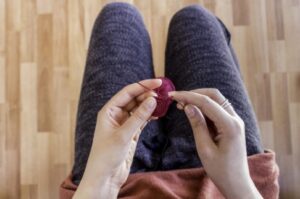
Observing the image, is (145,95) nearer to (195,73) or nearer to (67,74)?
(195,73)

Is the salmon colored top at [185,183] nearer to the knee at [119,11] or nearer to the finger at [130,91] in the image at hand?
the finger at [130,91]

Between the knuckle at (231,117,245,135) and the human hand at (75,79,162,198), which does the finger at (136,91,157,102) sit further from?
the knuckle at (231,117,245,135)

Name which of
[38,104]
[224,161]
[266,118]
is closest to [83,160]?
[224,161]

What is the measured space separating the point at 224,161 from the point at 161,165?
0.59 ft

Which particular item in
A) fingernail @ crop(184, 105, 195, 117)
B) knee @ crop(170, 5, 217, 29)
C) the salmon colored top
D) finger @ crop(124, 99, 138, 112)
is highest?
knee @ crop(170, 5, 217, 29)

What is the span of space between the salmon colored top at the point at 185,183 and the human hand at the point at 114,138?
3.0 inches

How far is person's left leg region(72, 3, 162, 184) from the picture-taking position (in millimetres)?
789

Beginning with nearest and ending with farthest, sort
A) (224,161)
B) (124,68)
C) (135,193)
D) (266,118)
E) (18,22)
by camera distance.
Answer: (224,161)
(135,193)
(124,68)
(266,118)
(18,22)

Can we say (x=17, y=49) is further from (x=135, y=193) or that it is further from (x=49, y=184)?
(x=135, y=193)

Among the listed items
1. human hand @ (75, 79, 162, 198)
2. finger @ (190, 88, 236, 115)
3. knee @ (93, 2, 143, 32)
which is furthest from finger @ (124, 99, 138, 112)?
knee @ (93, 2, 143, 32)

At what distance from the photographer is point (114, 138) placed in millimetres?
591

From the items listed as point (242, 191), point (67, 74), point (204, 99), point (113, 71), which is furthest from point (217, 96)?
point (67, 74)

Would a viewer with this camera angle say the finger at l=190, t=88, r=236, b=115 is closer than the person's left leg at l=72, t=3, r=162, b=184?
Yes

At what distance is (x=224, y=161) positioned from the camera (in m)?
0.61
